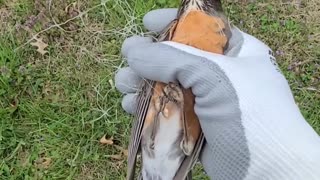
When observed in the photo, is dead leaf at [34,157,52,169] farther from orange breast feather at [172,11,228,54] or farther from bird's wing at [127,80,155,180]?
orange breast feather at [172,11,228,54]

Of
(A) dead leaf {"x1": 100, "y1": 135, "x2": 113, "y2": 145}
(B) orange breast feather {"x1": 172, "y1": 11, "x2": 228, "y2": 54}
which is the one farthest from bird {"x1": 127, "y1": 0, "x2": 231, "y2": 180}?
(A) dead leaf {"x1": 100, "y1": 135, "x2": 113, "y2": 145}

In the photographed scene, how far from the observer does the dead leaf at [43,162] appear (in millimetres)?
3465

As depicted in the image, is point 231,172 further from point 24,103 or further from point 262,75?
point 24,103

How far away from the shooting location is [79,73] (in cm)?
365

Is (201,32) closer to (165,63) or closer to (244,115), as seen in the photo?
(165,63)

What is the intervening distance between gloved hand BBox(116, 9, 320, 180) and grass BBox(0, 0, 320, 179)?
43.8 inches

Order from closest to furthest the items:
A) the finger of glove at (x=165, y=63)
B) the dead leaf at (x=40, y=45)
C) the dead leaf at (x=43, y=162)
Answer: the finger of glove at (x=165, y=63) < the dead leaf at (x=43, y=162) < the dead leaf at (x=40, y=45)

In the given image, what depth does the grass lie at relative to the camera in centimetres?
349

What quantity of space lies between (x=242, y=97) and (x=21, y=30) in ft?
5.90

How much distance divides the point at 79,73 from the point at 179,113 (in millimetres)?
1282

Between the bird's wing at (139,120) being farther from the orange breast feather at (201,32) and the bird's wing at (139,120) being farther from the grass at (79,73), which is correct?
the grass at (79,73)

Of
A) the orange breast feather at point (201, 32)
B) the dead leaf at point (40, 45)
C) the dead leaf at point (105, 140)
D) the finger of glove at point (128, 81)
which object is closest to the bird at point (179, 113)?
the orange breast feather at point (201, 32)

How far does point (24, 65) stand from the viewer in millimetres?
3646

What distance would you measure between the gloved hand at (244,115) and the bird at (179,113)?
7cm
